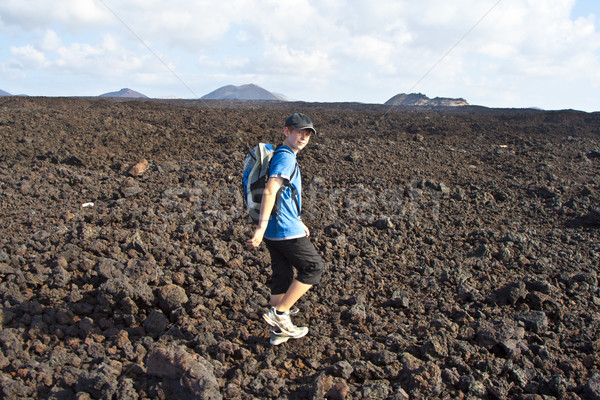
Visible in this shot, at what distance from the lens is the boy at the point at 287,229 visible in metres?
2.82

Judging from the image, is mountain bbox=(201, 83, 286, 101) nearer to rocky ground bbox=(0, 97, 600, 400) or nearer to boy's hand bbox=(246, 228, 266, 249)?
rocky ground bbox=(0, 97, 600, 400)

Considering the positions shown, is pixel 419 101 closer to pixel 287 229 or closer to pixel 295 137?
pixel 295 137

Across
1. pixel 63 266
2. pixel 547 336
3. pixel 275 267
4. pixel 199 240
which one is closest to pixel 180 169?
pixel 199 240

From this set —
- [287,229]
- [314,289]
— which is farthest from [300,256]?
[314,289]

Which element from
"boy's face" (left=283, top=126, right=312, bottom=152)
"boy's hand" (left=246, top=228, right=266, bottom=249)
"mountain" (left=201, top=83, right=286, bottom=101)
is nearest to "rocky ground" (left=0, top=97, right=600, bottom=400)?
"boy's hand" (left=246, top=228, right=266, bottom=249)

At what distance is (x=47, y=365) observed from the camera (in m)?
2.84

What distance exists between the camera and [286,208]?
2.97m

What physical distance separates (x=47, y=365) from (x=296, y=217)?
70.1 inches

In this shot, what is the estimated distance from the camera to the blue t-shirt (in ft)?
9.34

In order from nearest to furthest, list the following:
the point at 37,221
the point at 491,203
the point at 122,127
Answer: the point at 37,221, the point at 491,203, the point at 122,127

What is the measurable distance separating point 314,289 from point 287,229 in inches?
57.8

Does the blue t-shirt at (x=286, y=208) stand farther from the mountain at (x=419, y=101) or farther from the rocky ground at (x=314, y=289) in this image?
the mountain at (x=419, y=101)

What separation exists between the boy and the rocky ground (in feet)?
1.15

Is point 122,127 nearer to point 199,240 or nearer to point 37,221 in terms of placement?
point 37,221
